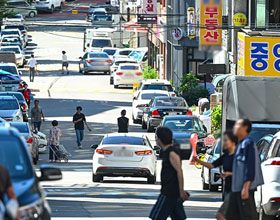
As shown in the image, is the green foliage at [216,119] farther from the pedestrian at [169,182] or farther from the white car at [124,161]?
the pedestrian at [169,182]

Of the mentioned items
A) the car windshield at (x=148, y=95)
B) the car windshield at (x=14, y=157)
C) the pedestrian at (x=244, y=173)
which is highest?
the car windshield at (x=14, y=157)

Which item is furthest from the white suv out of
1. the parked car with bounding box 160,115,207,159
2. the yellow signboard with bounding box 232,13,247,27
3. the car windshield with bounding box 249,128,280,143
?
the car windshield with bounding box 249,128,280,143

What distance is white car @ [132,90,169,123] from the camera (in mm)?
42750

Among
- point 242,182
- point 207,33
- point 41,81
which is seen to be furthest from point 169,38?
point 242,182

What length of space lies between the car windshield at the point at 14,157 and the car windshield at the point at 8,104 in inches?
956

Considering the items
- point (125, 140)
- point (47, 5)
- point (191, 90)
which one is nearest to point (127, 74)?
point (191, 90)

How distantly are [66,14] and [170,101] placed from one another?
195ft

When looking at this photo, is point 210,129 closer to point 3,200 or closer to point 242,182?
point 242,182

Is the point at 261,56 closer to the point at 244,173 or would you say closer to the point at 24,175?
the point at 244,173

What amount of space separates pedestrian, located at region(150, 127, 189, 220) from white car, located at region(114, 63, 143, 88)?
41.8 metres

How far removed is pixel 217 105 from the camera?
38.1m

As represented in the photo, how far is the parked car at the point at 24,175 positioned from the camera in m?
11.2

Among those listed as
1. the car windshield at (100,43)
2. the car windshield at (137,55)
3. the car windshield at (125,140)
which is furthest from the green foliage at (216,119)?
the car windshield at (100,43)

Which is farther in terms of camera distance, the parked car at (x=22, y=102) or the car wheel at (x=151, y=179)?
the parked car at (x=22, y=102)
